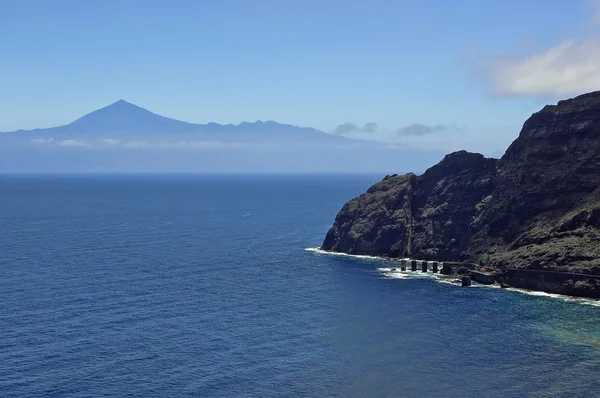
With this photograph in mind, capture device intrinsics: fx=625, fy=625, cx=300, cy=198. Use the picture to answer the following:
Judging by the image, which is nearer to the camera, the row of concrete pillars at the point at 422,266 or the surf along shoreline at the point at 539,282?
the surf along shoreline at the point at 539,282

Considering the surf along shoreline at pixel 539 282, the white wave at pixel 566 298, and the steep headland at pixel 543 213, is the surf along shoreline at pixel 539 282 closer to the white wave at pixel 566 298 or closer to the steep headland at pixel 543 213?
the white wave at pixel 566 298

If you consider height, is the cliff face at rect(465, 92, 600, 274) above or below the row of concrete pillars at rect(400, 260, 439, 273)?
above

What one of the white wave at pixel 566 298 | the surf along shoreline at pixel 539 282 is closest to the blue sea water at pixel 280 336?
the white wave at pixel 566 298

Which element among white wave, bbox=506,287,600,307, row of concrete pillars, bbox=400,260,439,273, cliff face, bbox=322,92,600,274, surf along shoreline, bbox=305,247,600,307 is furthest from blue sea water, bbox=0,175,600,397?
cliff face, bbox=322,92,600,274

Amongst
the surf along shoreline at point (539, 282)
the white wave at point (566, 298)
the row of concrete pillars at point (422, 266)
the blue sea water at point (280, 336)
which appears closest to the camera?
the blue sea water at point (280, 336)

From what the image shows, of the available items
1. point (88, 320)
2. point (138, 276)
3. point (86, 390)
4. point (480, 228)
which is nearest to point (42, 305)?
point (88, 320)

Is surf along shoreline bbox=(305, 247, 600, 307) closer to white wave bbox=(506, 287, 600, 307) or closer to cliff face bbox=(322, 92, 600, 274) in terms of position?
white wave bbox=(506, 287, 600, 307)

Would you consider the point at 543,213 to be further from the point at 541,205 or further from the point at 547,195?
the point at 547,195

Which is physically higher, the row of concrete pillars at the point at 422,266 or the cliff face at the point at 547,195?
the cliff face at the point at 547,195

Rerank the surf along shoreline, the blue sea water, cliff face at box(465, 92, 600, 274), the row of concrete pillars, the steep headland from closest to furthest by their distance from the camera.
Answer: the blue sea water → the surf along shoreline → the steep headland → cliff face at box(465, 92, 600, 274) → the row of concrete pillars

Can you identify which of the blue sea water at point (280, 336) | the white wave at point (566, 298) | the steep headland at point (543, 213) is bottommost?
the blue sea water at point (280, 336)

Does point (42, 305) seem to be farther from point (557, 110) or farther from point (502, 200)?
point (557, 110)
